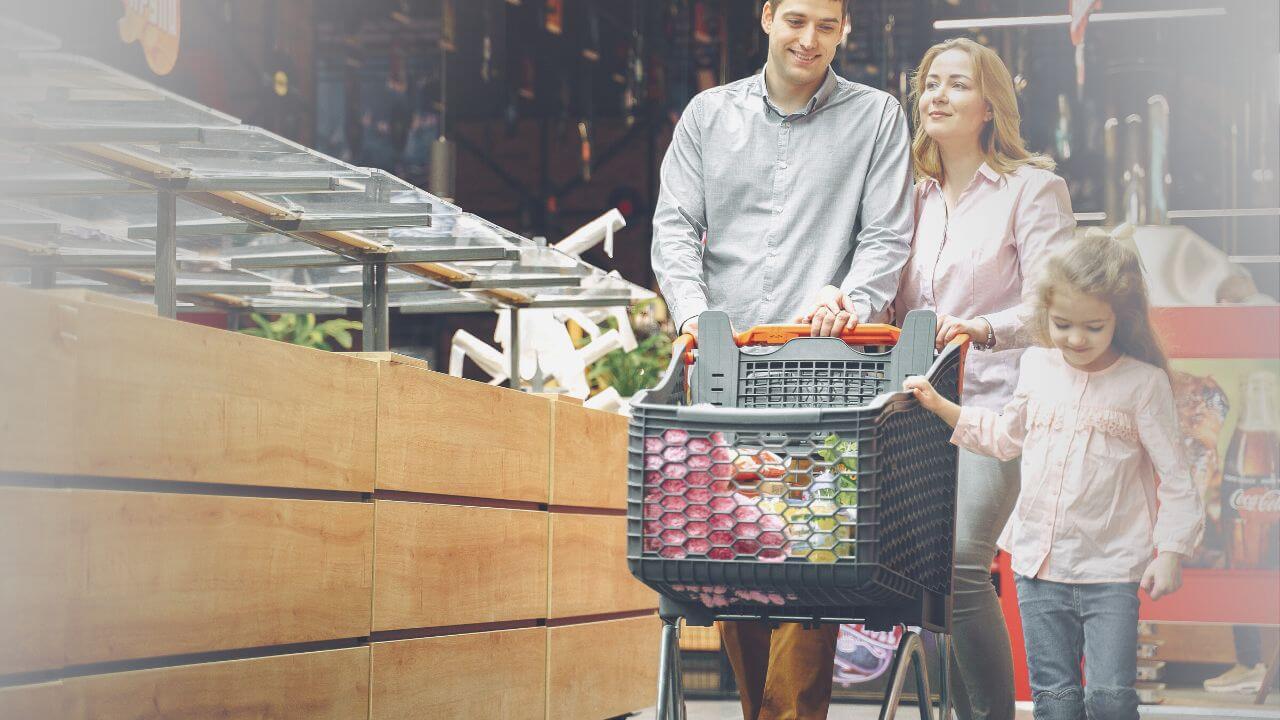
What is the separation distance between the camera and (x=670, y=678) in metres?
2.29

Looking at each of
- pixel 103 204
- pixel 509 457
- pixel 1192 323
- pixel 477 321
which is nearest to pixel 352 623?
pixel 509 457

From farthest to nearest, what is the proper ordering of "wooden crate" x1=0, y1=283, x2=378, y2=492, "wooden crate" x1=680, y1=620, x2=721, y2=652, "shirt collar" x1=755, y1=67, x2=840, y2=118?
"wooden crate" x1=680, y1=620, x2=721, y2=652 < "shirt collar" x1=755, y1=67, x2=840, y2=118 < "wooden crate" x1=0, y1=283, x2=378, y2=492

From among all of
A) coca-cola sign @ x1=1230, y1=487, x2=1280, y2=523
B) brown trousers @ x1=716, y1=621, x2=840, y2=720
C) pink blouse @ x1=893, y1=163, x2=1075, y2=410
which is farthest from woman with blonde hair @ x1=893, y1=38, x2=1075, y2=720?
coca-cola sign @ x1=1230, y1=487, x2=1280, y2=523

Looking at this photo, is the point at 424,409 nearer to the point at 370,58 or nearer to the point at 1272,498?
the point at 1272,498

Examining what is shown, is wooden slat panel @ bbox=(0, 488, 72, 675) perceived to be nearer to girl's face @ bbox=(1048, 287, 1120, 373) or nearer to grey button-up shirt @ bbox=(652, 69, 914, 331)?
grey button-up shirt @ bbox=(652, 69, 914, 331)

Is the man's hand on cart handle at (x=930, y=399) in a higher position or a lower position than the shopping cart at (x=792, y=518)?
higher

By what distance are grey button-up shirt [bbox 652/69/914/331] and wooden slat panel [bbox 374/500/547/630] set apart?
1.06 metres

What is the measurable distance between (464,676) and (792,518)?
1980 millimetres

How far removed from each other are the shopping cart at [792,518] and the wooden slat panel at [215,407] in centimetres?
93

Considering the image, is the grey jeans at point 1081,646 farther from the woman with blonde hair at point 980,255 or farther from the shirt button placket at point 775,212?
the shirt button placket at point 775,212

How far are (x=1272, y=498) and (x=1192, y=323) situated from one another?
2.02 ft

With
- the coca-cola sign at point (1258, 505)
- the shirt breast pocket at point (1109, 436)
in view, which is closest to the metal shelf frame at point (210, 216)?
the shirt breast pocket at point (1109, 436)

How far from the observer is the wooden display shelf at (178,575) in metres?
2.38

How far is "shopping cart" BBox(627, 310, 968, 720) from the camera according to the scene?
2137 millimetres
